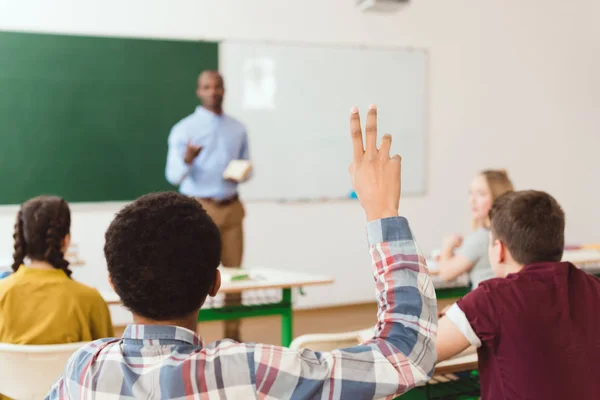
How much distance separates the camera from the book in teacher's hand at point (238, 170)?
3883 mm

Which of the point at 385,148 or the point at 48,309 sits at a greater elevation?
the point at 385,148

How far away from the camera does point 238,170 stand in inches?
154

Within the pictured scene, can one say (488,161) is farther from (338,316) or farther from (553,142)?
(338,316)

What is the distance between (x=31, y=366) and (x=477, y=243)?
172 cm

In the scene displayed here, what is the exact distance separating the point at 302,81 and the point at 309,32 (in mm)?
407

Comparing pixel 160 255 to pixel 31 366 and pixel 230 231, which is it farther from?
pixel 230 231

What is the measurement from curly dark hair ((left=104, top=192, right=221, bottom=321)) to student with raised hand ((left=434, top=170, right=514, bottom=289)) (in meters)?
1.90

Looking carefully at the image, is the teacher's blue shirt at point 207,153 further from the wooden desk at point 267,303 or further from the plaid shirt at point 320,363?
the plaid shirt at point 320,363

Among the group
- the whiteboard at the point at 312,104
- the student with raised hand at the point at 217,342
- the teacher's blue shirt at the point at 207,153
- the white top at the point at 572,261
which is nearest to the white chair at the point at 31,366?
the student with raised hand at the point at 217,342

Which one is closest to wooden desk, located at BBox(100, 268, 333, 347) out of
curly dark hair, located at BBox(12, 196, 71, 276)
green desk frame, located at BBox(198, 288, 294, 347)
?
green desk frame, located at BBox(198, 288, 294, 347)

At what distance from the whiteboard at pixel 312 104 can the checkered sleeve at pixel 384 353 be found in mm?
4279

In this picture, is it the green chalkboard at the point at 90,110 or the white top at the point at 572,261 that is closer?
the white top at the point at 572,261

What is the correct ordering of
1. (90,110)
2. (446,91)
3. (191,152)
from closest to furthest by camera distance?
(191,152), (90,110), (446,91)

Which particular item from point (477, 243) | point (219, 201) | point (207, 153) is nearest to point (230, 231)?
point (219, 201)
